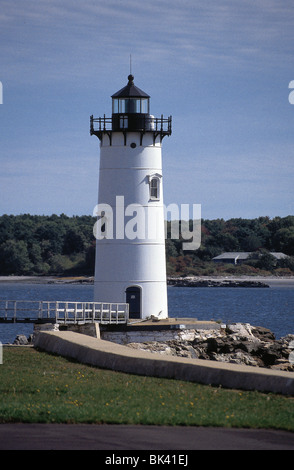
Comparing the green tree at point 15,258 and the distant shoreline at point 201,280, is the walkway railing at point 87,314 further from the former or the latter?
the green tree at point 15,258

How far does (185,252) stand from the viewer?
5768 inches

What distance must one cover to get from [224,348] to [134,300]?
241 inches

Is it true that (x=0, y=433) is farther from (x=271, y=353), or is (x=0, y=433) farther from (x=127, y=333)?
(x=127, y=333)

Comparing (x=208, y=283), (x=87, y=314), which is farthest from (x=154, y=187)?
(x=208, y=283)

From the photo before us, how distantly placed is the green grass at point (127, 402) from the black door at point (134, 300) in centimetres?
1791

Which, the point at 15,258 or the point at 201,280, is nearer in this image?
the point at 201,280

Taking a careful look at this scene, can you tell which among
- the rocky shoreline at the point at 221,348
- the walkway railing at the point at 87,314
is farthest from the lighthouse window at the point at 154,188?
the rocky shoreline at the point at 221,348

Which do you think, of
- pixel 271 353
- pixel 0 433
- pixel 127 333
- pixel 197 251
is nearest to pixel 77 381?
pixel 0 433

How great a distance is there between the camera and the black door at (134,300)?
37656 mm

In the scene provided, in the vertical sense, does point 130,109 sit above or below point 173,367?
above

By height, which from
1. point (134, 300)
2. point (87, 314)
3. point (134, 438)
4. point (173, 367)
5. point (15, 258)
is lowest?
point (134, 438)

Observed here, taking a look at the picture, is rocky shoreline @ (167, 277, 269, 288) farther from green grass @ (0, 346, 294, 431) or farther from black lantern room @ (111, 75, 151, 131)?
green grass @ (0, 346, 294, 431)

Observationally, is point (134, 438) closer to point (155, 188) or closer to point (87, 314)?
point (87, 314)

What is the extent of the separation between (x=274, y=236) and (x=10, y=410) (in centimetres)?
14333
